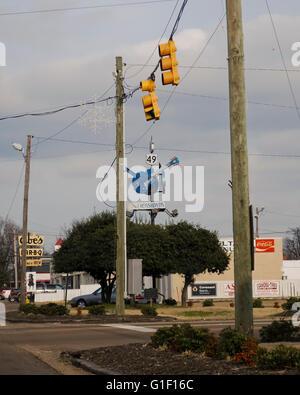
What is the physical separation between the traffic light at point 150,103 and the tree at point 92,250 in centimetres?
2659

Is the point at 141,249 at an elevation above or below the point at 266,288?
above

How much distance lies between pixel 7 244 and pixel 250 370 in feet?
387

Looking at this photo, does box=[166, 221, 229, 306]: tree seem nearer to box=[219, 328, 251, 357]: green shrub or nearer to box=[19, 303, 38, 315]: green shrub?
box=[19, 303, 38, 315]: green shrub

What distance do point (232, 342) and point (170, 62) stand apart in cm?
633

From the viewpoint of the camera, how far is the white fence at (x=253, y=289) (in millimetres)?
63688

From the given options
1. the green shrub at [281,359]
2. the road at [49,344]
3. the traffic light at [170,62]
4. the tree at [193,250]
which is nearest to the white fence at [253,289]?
the tree at [193,250]

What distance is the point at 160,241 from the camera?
4675cm

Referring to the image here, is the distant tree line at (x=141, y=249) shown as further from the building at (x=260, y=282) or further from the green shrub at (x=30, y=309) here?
the building at (x=260, y=282)

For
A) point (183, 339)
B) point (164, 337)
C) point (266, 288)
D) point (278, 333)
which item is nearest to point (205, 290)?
point (266, 288)

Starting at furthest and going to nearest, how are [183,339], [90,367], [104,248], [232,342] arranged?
1. [104,248]
2. [183,339]
3. [90,367]
4. [232,342]

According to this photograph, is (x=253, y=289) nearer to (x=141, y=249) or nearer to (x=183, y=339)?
(x=141, y=249)

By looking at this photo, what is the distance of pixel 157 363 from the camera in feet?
39.0

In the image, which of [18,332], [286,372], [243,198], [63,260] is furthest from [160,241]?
[286,372]

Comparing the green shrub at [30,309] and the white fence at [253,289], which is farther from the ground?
the white fence at [253,289]
